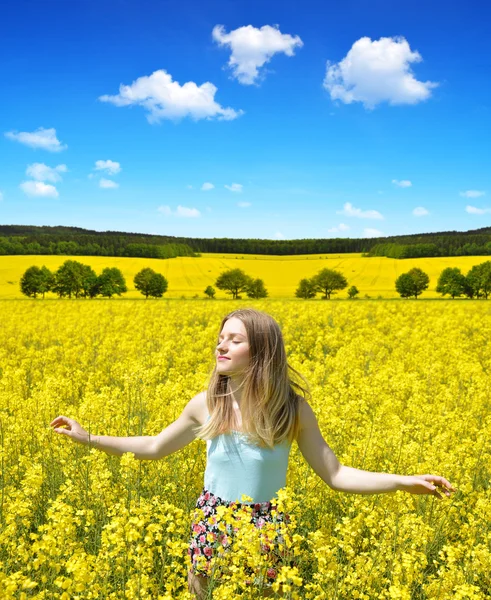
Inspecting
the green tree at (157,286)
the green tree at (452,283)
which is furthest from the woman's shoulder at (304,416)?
the green tree at (157,286)

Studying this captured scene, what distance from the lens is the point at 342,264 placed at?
86625 mm

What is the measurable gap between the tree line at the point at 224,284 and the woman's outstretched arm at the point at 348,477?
5819 centimetres

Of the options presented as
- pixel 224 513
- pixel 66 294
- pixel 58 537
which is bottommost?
pixel 66 294

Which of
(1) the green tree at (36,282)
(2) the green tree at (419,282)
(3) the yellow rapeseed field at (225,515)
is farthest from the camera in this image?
(1) the green tree at (36,282)

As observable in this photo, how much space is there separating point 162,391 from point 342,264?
8247 cm

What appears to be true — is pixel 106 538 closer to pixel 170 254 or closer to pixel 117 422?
pixel 117 422

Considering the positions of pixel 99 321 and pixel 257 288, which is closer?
pixel 99 321

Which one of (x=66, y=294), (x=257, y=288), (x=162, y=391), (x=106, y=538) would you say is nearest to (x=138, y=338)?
(x=162, y=391)

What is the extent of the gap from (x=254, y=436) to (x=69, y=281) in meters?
63.4

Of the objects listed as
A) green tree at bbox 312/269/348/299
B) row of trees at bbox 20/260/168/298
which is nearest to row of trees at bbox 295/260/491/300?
green tree at bbox 312/269/348/299

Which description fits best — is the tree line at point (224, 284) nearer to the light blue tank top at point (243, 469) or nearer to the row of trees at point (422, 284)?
the row of trees at point (422, 284)

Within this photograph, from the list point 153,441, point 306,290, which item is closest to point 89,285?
point 306,290

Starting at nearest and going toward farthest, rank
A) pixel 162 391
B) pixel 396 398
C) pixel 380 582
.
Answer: pixel 380 582 → pixel 162 391 → pixel 396 398

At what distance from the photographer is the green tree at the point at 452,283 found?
57.9 metres
